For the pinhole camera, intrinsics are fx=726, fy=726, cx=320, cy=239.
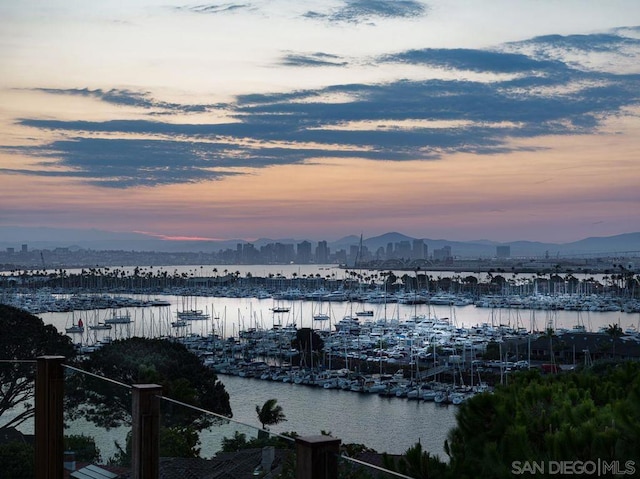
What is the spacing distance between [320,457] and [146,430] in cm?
99

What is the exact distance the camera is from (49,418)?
3.15 metres

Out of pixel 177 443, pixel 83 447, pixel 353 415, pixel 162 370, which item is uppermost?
pixel 177 443

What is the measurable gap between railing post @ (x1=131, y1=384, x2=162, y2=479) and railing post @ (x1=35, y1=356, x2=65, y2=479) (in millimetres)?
774

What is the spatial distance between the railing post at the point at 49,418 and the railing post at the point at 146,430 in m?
0.77

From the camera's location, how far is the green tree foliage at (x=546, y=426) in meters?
3.86

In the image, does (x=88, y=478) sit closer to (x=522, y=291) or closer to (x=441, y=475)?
(x=441, y=475)

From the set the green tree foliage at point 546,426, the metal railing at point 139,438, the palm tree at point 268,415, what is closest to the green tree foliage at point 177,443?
the metal railing at point 139,438

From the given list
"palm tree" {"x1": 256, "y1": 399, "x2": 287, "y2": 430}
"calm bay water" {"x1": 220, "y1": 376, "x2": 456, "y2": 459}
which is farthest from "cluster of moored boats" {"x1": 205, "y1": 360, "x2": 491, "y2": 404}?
"palm tree" {"x1": 256, "y1": 399, "x2": 287, "y2": 430}

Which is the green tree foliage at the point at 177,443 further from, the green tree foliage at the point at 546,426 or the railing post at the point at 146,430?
the green tree foliage at the point at 546,426

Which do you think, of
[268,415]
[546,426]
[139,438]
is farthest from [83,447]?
[268,415]

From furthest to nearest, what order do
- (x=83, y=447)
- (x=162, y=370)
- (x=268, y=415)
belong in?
(x=268, y=415)
(x=162, y=370)
(x=83, y=447)

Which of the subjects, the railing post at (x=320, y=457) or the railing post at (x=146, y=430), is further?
the railing post at (x=146, y=430)

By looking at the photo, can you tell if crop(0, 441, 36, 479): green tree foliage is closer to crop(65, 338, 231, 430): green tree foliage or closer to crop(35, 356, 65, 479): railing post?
crop(35, 356, 65, 479): railing post

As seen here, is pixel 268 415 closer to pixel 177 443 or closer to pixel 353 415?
pixel 353 415
